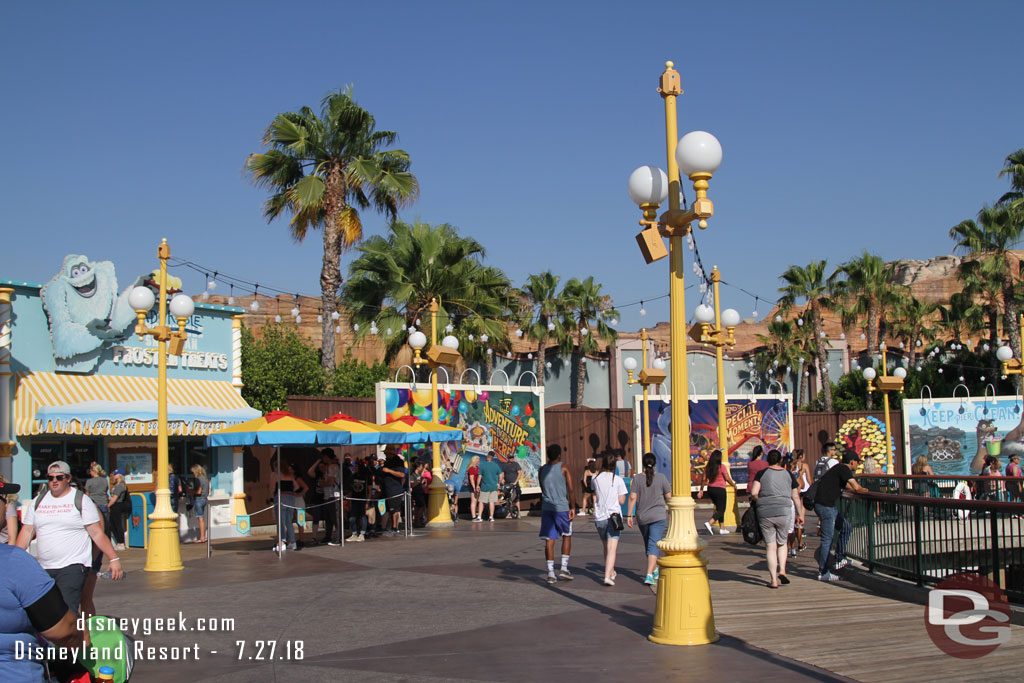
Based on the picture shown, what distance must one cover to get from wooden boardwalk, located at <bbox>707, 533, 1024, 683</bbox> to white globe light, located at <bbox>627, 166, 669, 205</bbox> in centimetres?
425

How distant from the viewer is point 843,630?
8.92m

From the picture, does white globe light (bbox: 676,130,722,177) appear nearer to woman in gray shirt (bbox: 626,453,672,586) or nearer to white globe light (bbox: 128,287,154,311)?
woman in gray shirt (bbox: 626,453,672,586)

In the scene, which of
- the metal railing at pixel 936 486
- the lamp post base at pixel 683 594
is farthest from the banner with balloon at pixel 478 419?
the lamp post base at pixel 683 594

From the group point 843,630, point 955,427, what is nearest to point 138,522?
point 843,630

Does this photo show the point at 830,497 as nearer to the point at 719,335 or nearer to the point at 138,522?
the point at 719,335

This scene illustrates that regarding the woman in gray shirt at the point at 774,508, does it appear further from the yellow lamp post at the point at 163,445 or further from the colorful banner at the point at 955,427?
the colorful banner at the point at 955,427

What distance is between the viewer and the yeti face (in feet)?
63.5

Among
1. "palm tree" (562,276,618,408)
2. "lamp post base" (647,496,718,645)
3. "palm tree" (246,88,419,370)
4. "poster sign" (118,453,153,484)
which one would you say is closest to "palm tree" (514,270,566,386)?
"palm tree" (562,276,618,408)

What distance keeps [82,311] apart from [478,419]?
9.51 metres

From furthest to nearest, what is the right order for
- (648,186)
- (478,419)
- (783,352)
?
1. (783,352)
2. (478,419)
3. (648,186)

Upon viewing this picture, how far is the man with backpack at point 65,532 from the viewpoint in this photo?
7.65 m

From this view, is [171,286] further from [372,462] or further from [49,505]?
[49,505]

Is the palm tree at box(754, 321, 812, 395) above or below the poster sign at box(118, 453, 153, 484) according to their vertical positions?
above

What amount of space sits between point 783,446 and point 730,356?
2636cm
